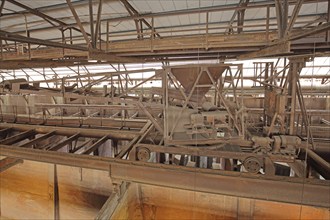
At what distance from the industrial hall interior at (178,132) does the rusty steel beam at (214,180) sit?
0.02 meters

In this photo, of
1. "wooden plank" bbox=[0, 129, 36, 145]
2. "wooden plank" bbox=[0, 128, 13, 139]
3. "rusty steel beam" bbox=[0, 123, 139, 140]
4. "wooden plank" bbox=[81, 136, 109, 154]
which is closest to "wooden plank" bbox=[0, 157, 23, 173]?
"wooden plank" bbox=[0, 129, 36, 145]

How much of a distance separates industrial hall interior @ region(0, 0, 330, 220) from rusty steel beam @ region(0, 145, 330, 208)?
2 cm

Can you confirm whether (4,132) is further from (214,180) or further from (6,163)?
(214,180)

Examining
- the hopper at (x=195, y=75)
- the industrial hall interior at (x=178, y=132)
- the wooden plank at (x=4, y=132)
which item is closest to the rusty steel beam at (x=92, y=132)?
the industrial hall interior at (x=178, y=132)

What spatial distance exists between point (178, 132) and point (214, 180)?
1.27 meters

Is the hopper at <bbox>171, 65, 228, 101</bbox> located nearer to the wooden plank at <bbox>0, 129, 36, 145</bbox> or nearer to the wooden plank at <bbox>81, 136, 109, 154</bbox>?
the wooden plank at <bbox>81, 136, 109, 154</bbox>

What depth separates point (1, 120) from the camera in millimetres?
8227

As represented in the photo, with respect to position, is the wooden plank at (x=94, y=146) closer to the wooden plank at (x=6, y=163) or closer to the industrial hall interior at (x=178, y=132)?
the industrial hall interior at (x=178, y=132)

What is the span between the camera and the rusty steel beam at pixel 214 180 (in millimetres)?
3408

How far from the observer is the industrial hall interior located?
3887 mm

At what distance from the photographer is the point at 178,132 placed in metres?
4.50

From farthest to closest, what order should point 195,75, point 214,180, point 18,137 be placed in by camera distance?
point 18,137 < point 195,75 < point 214,180

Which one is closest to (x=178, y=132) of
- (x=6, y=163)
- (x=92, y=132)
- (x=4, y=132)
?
(x=92, y=132)

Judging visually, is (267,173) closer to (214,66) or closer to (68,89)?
(214,66)
